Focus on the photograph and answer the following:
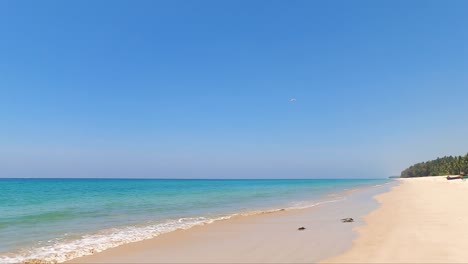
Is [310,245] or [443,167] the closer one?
[310,245]

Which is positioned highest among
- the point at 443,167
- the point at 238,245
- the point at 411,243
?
the point at 443,167

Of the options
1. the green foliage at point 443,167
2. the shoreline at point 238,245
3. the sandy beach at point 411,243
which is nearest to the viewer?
the sandy beach at point 411,243

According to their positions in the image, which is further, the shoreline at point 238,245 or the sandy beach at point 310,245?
the shoreline at point 238,245

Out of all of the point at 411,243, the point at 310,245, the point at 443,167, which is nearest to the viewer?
the point at 411,243

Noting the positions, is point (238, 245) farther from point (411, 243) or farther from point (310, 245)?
point (411, 243)

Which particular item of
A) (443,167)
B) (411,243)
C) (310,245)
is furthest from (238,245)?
(443,167)

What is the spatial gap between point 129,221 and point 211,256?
33.7ft

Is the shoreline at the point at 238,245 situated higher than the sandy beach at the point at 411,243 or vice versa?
the sandy beach at the point at 411,243

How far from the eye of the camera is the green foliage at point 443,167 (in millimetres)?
108562

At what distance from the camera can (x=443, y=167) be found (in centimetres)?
13738

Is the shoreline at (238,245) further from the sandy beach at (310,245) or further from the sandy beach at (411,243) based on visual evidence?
the sandy beach at (411,243)

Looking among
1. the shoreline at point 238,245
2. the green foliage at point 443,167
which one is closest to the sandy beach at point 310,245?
the shoreline at point 238,245

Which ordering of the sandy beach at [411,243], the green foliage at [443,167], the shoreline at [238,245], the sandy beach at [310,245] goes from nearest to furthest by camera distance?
the sandy beach at [411,243], the sandy beach at [310,245], the shoreline at [238,245], the green foliage at [443,167]

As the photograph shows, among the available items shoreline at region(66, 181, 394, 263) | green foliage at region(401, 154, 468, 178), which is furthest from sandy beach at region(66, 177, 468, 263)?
green foliage at region(401, 154, 468, 178)
